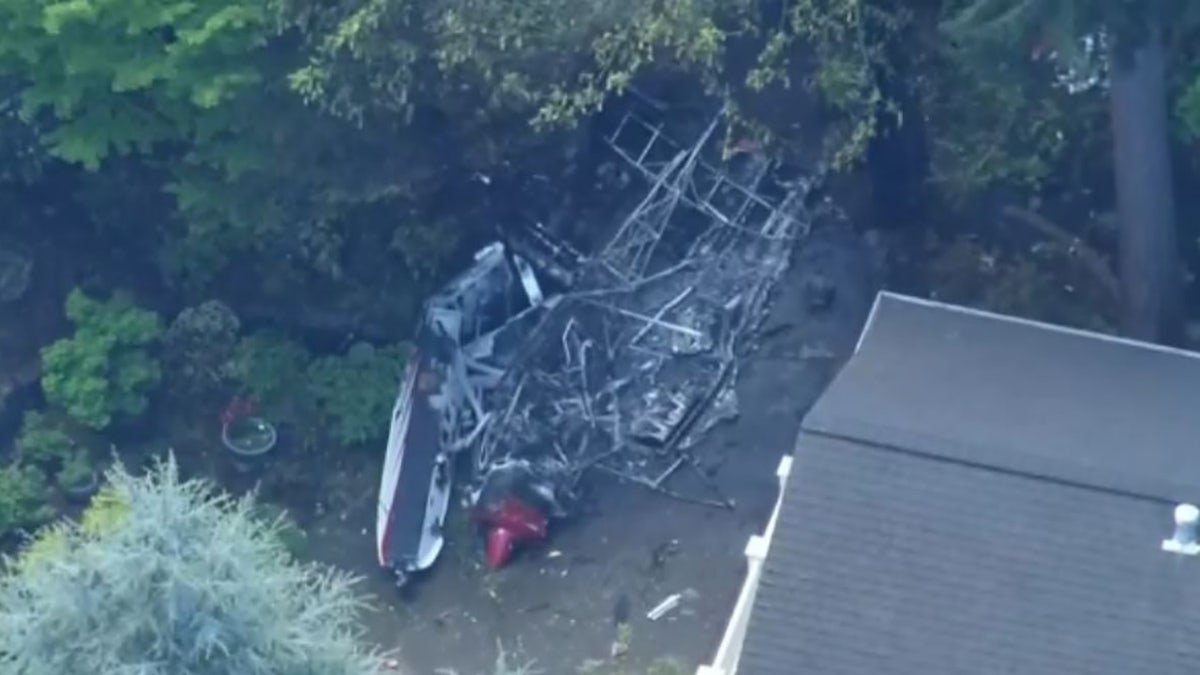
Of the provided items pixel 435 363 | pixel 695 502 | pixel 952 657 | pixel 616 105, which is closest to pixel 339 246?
pixel 435 363

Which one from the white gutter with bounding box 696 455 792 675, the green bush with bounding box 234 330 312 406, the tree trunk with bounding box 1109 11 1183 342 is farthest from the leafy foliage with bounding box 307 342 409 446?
the tree trunk with bounding box 1109 11 1183 342

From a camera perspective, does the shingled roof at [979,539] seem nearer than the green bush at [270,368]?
Yes

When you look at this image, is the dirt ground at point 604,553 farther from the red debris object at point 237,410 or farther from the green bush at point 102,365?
the green bush at point 102,365

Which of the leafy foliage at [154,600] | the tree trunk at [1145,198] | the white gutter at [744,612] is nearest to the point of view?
the leafy foliage at [154,600]

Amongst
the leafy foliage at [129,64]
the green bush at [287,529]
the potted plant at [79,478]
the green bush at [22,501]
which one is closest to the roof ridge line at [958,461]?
the green bush at [287,529]

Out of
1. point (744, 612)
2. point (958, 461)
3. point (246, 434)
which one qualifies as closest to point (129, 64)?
point (246, 434)

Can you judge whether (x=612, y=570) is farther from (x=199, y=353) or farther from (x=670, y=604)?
(x=199, y=353)

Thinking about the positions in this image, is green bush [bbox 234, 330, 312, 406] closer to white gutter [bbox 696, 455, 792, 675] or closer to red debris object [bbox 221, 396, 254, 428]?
red debris object [bbox 221, 396, 254, 428]
